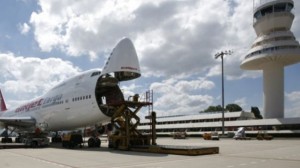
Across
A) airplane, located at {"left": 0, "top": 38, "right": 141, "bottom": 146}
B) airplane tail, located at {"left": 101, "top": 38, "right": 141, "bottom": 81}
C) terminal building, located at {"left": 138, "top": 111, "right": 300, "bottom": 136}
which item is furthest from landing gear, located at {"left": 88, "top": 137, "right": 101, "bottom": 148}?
terminal building, located at {"left": 138, "top": 111, "right": 300, "bottom": 136}

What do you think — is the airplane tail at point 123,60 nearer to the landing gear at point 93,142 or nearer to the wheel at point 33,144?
the landing gear at point 93,142

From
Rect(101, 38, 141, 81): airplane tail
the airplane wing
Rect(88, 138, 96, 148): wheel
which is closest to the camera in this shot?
Rect(101, 38, 141, 81): airplane tail

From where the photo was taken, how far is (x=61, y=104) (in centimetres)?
3014

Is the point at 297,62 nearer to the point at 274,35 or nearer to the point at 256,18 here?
the point at 274,35

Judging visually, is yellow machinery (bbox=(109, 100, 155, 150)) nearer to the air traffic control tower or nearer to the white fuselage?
the white fuselage

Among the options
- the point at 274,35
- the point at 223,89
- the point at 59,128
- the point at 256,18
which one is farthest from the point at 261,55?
the point at 59,128

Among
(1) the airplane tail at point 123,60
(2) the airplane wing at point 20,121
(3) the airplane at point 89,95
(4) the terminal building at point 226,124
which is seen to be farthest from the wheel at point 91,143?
(4) the terminal building at point 226,124

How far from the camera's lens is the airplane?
82.9ft

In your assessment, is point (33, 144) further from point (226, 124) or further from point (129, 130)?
point (226, 124)

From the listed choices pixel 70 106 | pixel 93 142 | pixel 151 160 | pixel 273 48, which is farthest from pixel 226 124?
pixel 151 160

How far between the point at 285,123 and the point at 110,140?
44.8m

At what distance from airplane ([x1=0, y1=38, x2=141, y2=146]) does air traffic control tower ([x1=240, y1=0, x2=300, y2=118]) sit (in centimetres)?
4567

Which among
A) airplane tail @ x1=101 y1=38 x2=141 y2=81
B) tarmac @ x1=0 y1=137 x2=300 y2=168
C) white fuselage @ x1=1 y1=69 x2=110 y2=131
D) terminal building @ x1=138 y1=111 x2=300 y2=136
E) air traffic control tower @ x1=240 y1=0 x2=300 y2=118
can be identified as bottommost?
terminal building @ x1=138 y1=111 x2=300 y2=136

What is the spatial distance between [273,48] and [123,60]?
47461 mm
